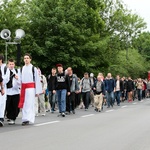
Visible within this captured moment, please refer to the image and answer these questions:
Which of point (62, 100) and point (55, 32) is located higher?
point (55, 32)

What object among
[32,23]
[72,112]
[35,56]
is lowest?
[72,112]

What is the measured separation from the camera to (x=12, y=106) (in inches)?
506

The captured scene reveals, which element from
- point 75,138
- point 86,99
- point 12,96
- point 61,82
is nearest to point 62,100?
point 61,82

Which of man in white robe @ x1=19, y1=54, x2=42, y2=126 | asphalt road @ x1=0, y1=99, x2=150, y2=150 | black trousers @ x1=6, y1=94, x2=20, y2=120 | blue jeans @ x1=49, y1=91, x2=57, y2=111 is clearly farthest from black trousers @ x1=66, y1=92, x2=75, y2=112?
asphalt road @ x1=0, y1=99, x2=150, y2=150

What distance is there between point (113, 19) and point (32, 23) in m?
22.4

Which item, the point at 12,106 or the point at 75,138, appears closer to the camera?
the point at 75,138

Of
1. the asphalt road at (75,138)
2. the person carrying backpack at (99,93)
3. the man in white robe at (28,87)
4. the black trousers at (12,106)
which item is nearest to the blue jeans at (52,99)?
the person carrying backpack at (99,93)

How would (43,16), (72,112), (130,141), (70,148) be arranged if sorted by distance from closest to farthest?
(70,148)
(130,141)
(72,112)
(43,16)

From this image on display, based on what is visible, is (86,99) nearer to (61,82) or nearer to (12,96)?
(61,82)

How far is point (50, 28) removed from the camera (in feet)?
118

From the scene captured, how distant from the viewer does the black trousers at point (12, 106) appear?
41.6 ft

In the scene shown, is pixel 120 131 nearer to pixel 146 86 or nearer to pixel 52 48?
pixel 52 48

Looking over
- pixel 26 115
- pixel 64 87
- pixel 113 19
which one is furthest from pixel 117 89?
pixel 113 19

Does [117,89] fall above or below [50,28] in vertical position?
below
